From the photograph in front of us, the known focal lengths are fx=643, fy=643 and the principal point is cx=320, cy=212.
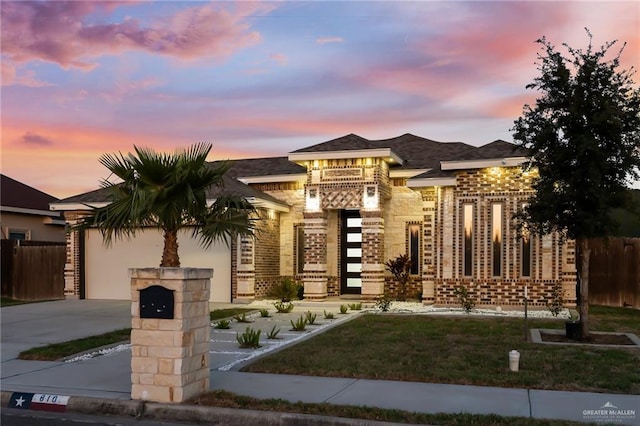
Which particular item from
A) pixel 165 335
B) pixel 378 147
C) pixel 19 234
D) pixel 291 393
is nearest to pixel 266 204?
pixel 378 147

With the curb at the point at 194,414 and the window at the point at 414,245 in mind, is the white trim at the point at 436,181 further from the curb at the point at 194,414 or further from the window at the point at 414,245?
the curb at the point at 194,414

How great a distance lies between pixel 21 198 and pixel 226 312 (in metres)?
16.1

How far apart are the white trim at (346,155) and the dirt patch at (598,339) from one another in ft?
28.6

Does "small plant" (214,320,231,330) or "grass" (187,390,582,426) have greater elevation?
"grass" (187,390,582,426)

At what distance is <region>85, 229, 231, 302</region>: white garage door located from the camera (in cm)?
2175

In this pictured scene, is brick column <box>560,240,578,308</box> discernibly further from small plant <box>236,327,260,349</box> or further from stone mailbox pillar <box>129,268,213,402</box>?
stone mailbox pillar <box>129,268,213,402</box>

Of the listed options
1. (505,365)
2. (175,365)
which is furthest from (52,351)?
(505,365)

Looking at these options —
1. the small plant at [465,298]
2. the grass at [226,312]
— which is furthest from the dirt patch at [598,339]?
the grass at [226,312]

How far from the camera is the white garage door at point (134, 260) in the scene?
21.8m

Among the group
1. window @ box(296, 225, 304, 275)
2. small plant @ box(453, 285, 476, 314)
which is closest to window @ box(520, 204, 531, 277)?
small plant @ box(453, 285, 476, 314)

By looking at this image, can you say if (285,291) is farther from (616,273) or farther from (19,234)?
(19,234)

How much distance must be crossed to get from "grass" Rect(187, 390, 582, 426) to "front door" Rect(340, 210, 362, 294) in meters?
14.6

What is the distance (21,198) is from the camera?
29203 mm

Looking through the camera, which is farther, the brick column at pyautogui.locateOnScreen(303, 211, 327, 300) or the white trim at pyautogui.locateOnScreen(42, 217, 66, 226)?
the white trim at pyautogui.locateOnScreen(42, 217, 66, 226)
